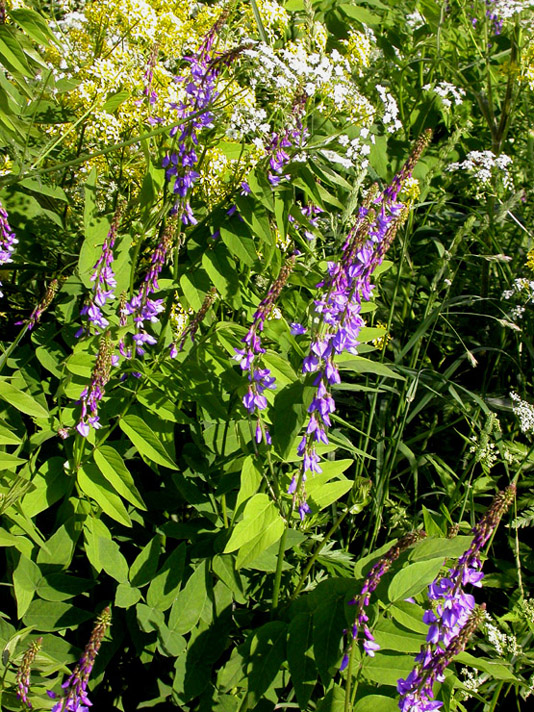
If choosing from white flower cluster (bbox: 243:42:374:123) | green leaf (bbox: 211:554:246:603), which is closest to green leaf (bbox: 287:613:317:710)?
green leaf (bbox: 211:554:246:603)

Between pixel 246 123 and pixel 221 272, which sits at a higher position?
pixel 246 123

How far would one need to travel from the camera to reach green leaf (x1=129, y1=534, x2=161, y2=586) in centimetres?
204

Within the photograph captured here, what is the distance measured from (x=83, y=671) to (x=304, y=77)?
2056 mm

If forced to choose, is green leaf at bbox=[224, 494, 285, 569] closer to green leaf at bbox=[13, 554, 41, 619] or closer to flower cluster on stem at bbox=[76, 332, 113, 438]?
flower cluster on stem at bbox=[76, 332, 113, 438]

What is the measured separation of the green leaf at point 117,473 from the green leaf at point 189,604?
30 centimetres

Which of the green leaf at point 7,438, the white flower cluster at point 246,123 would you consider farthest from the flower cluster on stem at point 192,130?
the green leaf at point 7,438

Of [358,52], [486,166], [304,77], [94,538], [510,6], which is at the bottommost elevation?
[94,538]

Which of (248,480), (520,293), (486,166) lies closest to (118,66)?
(248,480)

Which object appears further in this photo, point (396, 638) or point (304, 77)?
point (304, 77)

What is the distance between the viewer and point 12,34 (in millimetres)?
1936

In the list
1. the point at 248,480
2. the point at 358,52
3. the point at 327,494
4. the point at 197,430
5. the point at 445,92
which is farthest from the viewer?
the point at 445,92

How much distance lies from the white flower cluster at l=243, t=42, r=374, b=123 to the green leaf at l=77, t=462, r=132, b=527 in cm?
139

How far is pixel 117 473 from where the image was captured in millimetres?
1922

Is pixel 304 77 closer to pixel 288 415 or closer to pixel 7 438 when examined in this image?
pixel 288 415
